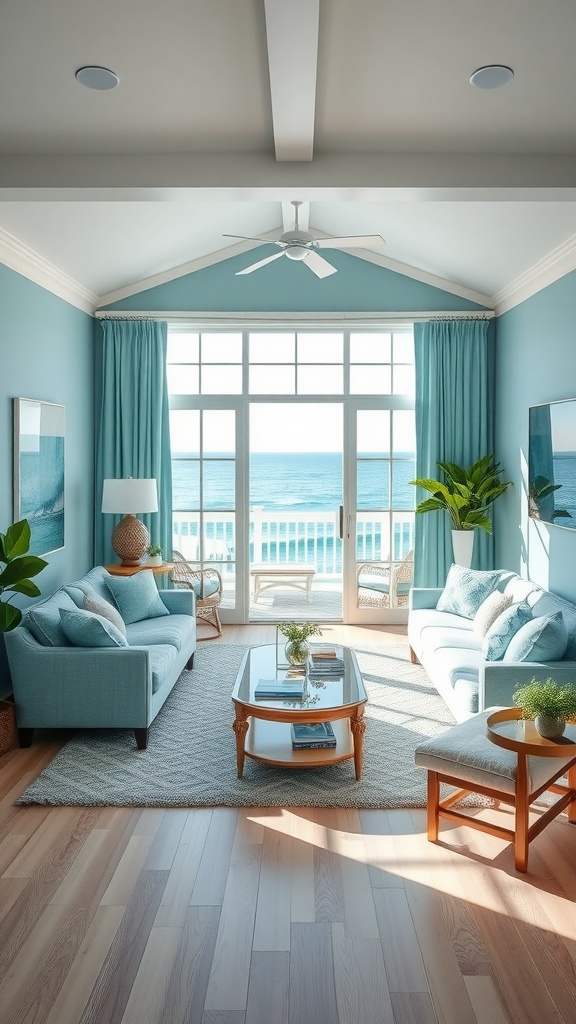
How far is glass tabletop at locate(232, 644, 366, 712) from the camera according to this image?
3.81 meters

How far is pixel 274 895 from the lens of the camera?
2814 millimetres

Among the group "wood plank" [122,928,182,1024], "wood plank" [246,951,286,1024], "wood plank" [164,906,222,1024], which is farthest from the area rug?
"wood plank" [246,951,286,1024]

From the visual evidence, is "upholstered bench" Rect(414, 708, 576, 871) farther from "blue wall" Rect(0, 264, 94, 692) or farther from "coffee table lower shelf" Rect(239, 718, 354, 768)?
"blue wall" Rect(0, 264, 94, 692)

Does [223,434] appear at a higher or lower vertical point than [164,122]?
lower

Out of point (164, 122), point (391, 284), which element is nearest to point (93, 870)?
point (164, 122)

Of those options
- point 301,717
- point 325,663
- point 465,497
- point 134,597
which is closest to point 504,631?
point 325,663

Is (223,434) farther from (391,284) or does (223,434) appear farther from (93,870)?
(93,870)

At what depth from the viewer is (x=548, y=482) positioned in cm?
529

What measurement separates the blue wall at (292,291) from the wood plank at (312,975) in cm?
557

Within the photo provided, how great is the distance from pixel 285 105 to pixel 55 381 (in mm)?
3351

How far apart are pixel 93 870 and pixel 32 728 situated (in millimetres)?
1457

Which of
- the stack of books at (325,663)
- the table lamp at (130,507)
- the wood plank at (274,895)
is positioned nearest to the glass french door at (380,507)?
the table lamp at (130,507)

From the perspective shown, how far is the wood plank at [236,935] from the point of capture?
7.39 feet

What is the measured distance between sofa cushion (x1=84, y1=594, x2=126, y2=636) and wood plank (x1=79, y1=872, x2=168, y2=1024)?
205 cm
